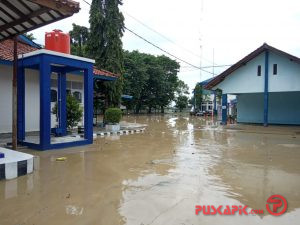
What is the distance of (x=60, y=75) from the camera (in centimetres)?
1127

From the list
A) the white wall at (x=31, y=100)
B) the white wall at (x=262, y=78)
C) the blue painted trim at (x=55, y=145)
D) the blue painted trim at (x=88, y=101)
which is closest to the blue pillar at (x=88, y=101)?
the blue painted trim at (x=88, y=101)

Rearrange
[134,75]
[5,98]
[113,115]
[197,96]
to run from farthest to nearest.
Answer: [197,96], [134,75], [113,115], [5,98]

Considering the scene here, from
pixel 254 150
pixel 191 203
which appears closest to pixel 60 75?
pixel 254 150

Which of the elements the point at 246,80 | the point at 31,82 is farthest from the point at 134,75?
the point at 31,82

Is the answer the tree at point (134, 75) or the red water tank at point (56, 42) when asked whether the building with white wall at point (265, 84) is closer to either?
the red water tank at point (56, 42)

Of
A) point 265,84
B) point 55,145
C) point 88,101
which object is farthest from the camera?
point 265,84

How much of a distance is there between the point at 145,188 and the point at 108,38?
1539cm

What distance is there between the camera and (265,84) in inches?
787

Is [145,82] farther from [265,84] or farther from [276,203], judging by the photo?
[276,203]

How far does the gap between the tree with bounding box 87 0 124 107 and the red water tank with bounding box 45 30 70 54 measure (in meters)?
8.71

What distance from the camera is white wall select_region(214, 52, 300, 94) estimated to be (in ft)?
62.4

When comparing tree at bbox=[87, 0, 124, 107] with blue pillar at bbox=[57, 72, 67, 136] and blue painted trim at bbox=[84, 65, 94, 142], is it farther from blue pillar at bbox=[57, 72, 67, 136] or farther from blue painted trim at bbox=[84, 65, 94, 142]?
blue painted trim at bbox=[84, 65, 94, 142]

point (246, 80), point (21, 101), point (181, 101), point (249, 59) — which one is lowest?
point (21, 101)

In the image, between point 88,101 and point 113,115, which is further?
point 113,115
